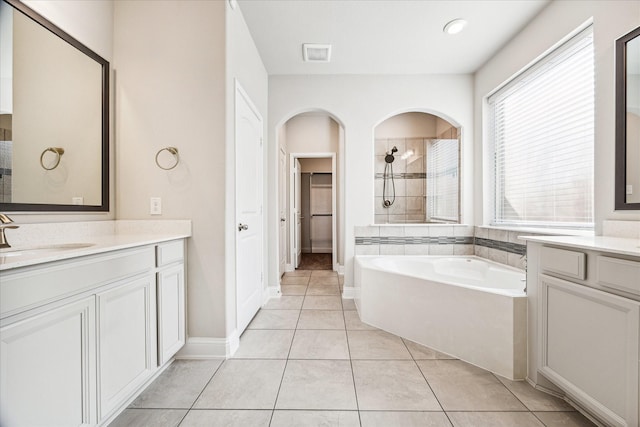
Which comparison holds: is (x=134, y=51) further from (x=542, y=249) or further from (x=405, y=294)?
(x=542, y=249)

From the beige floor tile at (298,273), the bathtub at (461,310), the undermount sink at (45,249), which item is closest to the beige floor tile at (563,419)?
the bathtub at (461,310)

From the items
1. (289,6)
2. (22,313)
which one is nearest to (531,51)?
(289,6)

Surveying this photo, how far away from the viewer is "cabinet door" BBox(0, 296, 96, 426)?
0.89 m

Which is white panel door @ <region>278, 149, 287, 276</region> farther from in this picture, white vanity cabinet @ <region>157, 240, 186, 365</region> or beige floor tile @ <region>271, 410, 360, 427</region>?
beige floor tile @ <region>271, 410, 360, 427</region>

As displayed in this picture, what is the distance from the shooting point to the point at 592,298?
1.30 m

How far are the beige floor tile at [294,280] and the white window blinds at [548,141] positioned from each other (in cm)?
258

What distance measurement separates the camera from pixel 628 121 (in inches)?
64.9

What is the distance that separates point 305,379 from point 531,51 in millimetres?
3142

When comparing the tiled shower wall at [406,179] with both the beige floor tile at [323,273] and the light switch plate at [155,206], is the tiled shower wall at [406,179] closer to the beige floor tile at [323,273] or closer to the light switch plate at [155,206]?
the beige floor tile at [323,273]

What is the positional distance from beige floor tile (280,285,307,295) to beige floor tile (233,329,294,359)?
3.69 ft

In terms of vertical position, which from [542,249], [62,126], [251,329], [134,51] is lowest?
[251,329]

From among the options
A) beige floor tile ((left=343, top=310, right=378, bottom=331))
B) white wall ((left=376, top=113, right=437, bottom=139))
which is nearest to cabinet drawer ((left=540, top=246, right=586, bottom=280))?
beige floor tile ((left=343, top=310, right=378, bottom=331))

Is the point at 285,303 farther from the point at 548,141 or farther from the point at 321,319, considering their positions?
the point at 548,141

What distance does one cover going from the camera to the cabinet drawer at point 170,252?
1690 millimetres
